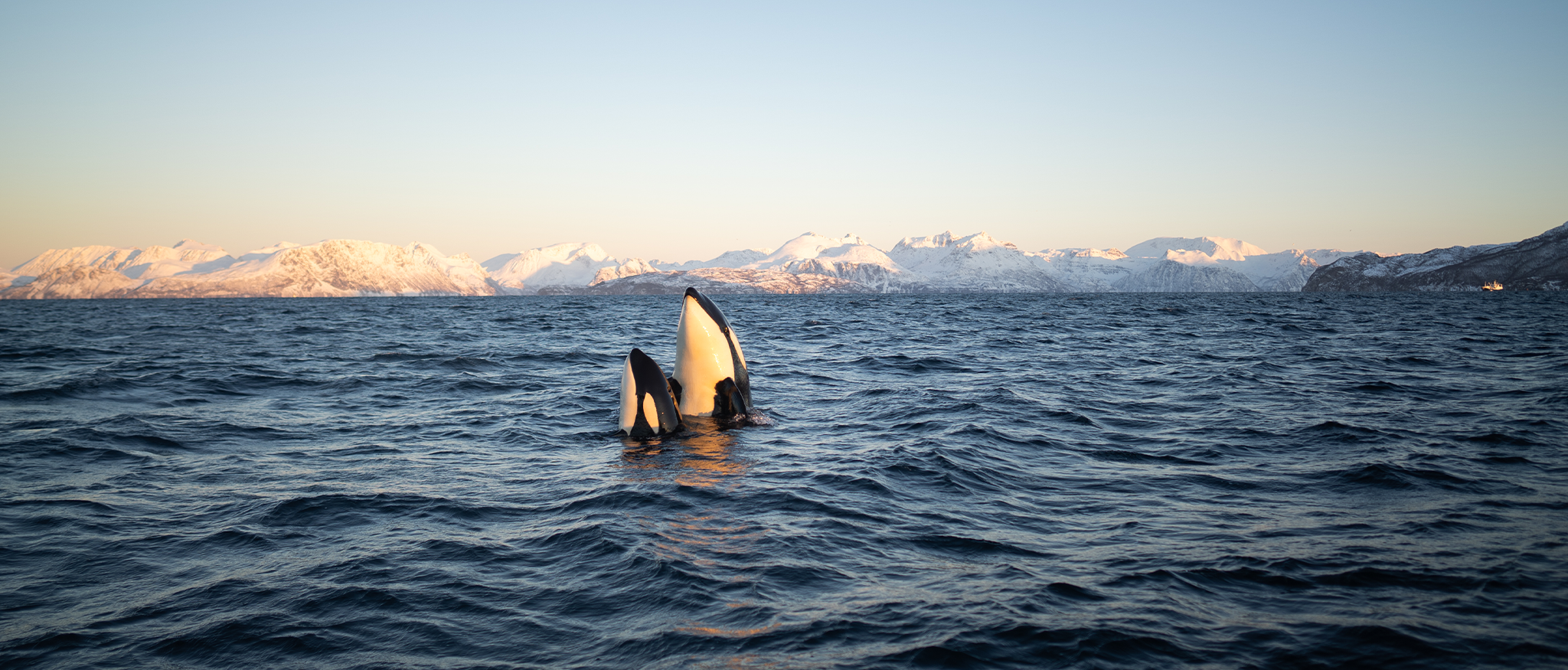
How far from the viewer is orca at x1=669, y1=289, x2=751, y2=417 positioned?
1130 cm

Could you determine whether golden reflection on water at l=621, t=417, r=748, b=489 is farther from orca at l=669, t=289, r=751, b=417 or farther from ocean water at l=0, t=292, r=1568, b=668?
orca at l=669, t=289, r=751, b=417

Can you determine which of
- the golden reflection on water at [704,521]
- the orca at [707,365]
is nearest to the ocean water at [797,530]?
the golden reflection on water at [704,521]

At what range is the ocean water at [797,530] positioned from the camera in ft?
15.3

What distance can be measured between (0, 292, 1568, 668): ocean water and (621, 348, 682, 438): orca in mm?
515

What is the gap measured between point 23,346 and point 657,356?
2159cm

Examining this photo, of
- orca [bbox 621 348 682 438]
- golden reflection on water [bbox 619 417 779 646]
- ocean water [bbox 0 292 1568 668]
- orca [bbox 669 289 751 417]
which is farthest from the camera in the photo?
orca [bbox 669 289 751 417]

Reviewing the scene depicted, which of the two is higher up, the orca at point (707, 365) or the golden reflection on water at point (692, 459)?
the orca at point (707, 365)

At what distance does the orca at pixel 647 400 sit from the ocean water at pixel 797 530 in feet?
1.69

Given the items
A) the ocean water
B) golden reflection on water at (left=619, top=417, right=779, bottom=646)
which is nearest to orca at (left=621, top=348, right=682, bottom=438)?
golden reflection on water at (left=619, top=417, right=779, bottom=646)

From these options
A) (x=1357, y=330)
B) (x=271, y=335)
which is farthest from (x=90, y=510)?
(x=1357, y=330)

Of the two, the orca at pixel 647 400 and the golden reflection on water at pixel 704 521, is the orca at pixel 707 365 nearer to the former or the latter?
the golden reflection on water at pixel 704 521

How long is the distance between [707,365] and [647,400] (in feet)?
3.57

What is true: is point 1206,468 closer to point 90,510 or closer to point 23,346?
point 90,510

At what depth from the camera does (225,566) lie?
19.6 ft
